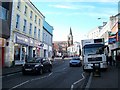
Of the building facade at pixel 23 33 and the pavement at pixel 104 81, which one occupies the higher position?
the building facade at pixel 23 33

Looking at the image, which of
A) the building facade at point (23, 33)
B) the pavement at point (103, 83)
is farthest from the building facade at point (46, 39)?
the pavement at point (103, 83)

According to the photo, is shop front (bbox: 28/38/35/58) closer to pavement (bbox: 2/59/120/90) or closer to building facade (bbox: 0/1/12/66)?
building facade (bbox: 0/1/12/66)

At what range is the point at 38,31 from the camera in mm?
43438

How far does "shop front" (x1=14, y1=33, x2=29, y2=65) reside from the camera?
30.4m

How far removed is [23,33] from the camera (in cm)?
3306

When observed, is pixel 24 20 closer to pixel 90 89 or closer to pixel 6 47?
pixel 6 47

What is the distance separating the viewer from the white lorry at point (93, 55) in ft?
74.4

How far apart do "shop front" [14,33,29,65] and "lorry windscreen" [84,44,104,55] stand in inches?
404

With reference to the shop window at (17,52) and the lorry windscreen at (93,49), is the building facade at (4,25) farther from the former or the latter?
the lorry windscreen at (93,49)

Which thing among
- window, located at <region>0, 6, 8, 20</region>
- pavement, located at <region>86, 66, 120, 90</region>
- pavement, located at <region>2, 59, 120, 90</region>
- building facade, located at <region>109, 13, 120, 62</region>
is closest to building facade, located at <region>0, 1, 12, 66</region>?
window, located at <region>0, 6, 8, 20</region>

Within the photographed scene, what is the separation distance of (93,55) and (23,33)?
541 inches

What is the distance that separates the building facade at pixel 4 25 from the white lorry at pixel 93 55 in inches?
366

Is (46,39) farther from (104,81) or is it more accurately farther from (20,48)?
(104,81)

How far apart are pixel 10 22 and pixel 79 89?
61.5ft
